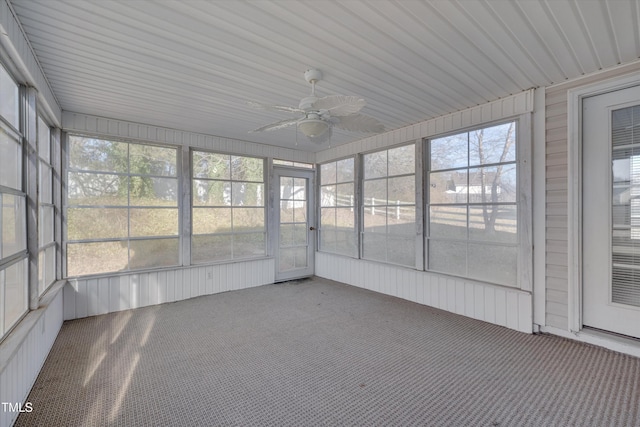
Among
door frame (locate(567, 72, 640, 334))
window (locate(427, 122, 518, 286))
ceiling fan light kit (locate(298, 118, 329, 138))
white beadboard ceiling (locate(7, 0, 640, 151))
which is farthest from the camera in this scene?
window (locate(427, 122, 518, 286))

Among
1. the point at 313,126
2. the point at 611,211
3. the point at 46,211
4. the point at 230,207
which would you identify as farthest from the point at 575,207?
the point at 46,211

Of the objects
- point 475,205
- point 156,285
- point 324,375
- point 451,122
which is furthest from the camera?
point 156,285

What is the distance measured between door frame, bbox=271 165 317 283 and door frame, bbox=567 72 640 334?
164 inches

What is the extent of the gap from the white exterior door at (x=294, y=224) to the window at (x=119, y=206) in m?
1.87

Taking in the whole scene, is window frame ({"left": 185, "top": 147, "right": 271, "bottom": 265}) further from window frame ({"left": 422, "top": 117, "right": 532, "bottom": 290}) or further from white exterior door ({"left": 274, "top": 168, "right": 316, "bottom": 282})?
window frame ({"left": 422, "top": 117, "right": 532, "bottom": 290})

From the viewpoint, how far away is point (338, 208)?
18.7 feet

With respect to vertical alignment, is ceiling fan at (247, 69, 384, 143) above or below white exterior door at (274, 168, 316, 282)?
above

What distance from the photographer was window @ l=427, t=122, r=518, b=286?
11.2ft

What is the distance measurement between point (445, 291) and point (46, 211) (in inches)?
196

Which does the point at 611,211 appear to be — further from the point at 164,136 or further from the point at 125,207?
the point at 125,207

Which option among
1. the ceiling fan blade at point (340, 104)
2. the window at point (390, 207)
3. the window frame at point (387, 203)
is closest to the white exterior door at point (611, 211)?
the window frame at point (387, 203)

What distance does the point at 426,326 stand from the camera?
3379 millimetres

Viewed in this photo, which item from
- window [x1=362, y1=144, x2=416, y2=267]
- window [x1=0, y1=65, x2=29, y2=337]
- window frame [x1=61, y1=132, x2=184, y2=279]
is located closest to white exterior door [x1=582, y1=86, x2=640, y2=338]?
window [x1=362, y1=144, x2=416, y2=267]

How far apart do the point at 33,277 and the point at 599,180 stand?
524 centimetres
